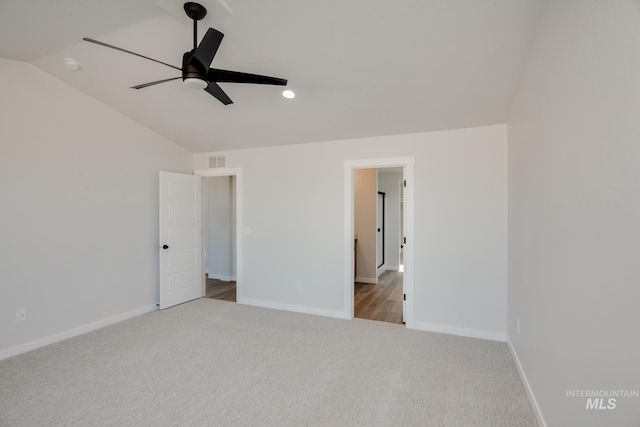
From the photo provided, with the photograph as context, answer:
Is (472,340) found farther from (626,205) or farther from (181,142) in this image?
(181,142)

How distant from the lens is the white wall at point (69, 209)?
3.09 m

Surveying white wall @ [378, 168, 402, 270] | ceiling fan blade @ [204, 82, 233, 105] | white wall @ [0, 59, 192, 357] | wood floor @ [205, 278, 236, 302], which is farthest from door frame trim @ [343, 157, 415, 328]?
white wall @ [378, 168, 402, 270]

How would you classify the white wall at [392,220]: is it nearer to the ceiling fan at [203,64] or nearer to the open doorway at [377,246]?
the open doorway at [377,246]

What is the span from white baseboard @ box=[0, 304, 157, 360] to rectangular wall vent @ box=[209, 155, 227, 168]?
93.6 inches

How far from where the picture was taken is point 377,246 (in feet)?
21.3

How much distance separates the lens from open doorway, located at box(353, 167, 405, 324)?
475 centimetres

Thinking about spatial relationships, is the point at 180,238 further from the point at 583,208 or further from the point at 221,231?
the point at 583,208

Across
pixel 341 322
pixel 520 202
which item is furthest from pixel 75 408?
pixel 520 202

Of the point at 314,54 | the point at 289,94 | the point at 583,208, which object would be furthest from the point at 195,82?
the point at 583,208

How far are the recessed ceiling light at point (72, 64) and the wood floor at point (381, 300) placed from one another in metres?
4.42

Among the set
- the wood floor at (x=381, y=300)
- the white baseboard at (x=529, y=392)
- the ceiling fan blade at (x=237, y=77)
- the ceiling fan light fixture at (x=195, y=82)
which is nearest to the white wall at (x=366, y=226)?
the wood floor at (x=381, y=300)

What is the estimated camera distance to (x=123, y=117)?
4.08 metres

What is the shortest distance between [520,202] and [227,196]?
5.24m

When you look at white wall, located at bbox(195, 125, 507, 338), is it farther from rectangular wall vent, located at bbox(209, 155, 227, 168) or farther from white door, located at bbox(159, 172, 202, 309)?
white door, located at bbox(159, 172, 202, 309)
